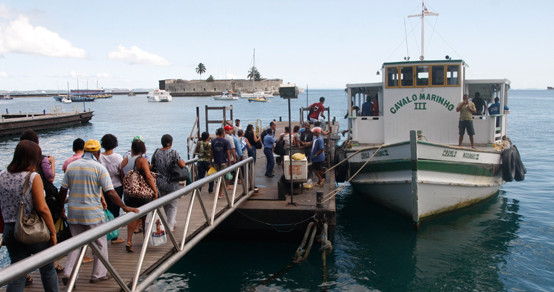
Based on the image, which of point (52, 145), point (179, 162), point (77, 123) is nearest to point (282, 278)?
point (179, 162)

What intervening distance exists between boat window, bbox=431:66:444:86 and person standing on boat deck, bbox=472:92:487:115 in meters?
1.31

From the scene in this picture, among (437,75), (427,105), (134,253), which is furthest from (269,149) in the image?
(134,253)

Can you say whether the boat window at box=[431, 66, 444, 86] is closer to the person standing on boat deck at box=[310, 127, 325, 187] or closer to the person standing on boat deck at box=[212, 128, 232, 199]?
the person standing on boat deck at box=[310, 127, 325, 187]

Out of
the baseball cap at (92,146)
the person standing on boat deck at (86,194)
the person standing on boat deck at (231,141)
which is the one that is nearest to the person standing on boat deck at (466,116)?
the person standing on boat deck at (231,141)

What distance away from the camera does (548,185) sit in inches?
773

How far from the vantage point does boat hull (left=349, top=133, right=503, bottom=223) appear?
11.7m

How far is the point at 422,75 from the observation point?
13773 mm

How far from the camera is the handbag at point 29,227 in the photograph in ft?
14.3

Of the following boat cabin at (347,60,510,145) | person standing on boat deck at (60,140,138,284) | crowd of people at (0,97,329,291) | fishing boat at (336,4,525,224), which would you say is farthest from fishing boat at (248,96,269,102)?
person standing on boat deck at (60,140,138,284)

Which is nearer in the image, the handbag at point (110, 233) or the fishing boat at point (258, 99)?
the handbag at point (110, 233)

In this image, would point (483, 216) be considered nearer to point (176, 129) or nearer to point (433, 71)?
point (433, 71)

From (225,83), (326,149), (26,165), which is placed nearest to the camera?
(26,165)

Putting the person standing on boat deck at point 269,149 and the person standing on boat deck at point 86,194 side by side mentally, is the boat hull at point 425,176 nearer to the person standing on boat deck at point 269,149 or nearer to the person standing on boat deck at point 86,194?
the person standing on boat deck at point 269,149

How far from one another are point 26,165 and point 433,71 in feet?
39.1
